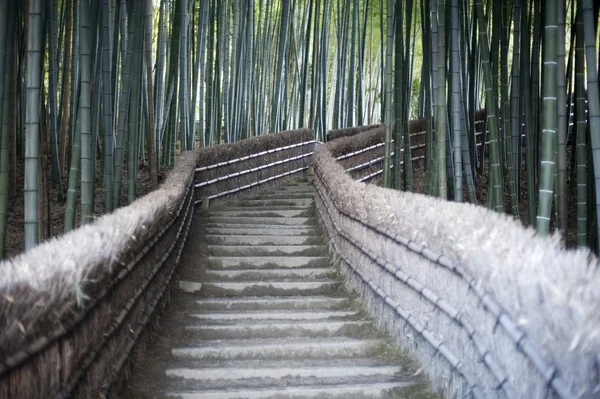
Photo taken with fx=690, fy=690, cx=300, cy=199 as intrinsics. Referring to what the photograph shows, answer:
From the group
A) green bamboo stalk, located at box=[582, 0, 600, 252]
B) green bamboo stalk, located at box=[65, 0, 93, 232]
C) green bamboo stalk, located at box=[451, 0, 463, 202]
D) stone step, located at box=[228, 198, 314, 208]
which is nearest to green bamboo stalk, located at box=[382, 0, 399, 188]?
green bamboo stalk, located at box=[451, 0, 463, 202]

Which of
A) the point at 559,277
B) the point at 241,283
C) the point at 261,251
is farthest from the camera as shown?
the point at 261,251

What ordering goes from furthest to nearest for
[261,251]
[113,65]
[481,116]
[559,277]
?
[481,116], [113,65], [261,251], [559,277]

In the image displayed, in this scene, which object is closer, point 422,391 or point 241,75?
point 422,391

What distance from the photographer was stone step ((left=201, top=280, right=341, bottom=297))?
4.40 meters

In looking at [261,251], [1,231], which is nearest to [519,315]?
[1,231]

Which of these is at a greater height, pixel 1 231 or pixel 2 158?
pixel 2 158

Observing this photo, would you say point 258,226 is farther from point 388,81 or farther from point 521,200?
point 521,200

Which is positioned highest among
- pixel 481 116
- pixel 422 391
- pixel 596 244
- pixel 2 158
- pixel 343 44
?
pixel 343 44

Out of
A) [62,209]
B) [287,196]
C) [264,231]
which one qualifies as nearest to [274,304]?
[264,231]

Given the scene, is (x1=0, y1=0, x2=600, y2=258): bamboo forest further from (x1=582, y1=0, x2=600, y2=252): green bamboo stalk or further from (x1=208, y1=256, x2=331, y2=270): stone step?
(x1=208, y1=256, x2=331, y2=270): stone step

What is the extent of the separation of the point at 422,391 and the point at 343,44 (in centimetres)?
782

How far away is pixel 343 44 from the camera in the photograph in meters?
9.98

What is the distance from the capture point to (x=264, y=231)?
5.74 metres

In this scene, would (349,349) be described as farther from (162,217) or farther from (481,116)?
(481,116)
